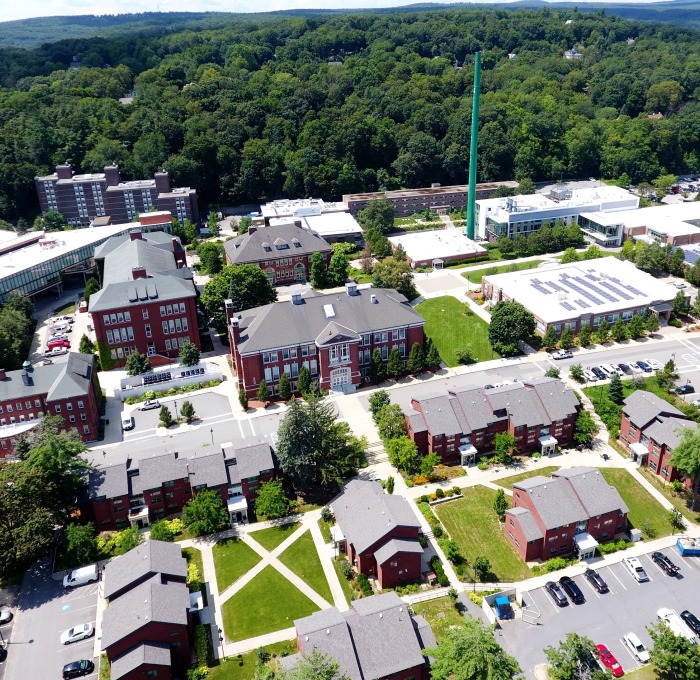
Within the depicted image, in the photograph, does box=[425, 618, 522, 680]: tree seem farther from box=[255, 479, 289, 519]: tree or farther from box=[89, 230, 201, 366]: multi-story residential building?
box=[89, 230, 201, 366]: multi-story residential building

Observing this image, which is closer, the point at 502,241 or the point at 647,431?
the point at 647,431

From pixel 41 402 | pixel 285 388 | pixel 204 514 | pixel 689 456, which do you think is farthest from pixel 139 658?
pixel 689 456

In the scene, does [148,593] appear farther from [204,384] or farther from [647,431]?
[647,431]

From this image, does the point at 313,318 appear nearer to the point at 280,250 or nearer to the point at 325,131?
the point at 280,250

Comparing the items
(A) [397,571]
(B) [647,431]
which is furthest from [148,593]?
(B) [647,431]

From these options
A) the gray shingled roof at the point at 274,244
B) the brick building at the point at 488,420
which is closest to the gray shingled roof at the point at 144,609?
the brick building at the point at 488,420

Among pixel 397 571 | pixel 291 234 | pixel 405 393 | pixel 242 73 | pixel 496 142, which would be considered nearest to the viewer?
pixel 397 571
